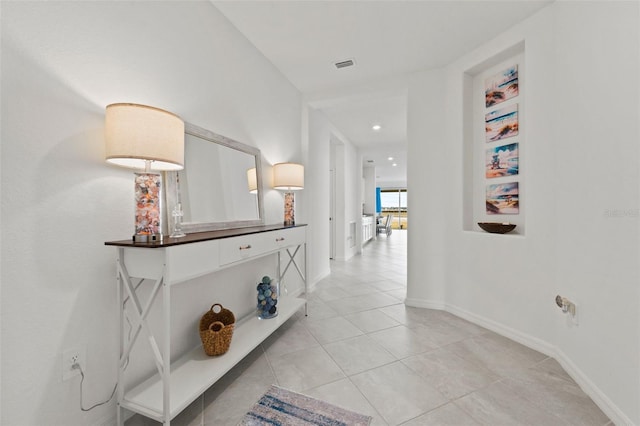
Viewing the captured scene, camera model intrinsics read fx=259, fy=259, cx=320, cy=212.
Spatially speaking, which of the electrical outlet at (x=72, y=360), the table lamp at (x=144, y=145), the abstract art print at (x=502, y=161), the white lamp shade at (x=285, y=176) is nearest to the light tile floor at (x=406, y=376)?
the electrical outlet at (x=72, y=360)

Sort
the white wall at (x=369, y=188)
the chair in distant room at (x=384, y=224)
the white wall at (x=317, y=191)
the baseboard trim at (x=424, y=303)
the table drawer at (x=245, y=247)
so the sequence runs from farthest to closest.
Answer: the chair in distant room at (x=384, y=224)
the white wall at (x=369, y=188)
the white wall at (x=317, y=191)
the baseboard trim at (x=424, y=303)
the table drawer at (x=245, y=247)

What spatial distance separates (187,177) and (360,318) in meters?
2.00

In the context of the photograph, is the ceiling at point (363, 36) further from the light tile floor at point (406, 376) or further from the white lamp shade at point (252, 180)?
the light tile floor at point (406, 376)

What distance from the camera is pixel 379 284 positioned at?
374cm

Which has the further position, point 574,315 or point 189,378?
point 574,315

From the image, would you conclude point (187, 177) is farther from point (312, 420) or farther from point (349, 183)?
point (349, 183)

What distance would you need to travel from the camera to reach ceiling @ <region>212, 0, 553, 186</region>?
195cm

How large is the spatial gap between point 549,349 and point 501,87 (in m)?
2.21

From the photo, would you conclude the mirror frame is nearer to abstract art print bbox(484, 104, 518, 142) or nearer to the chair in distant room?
abstract art print bbox(484, 104, 518, 142)

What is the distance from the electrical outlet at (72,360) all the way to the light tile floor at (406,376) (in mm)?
422

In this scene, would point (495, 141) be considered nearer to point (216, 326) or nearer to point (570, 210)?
point (570, 210)

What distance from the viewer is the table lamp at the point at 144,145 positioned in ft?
3.58

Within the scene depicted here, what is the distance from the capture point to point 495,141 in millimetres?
2426

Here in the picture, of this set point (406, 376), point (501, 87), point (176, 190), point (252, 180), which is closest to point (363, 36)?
point (501, 87)
